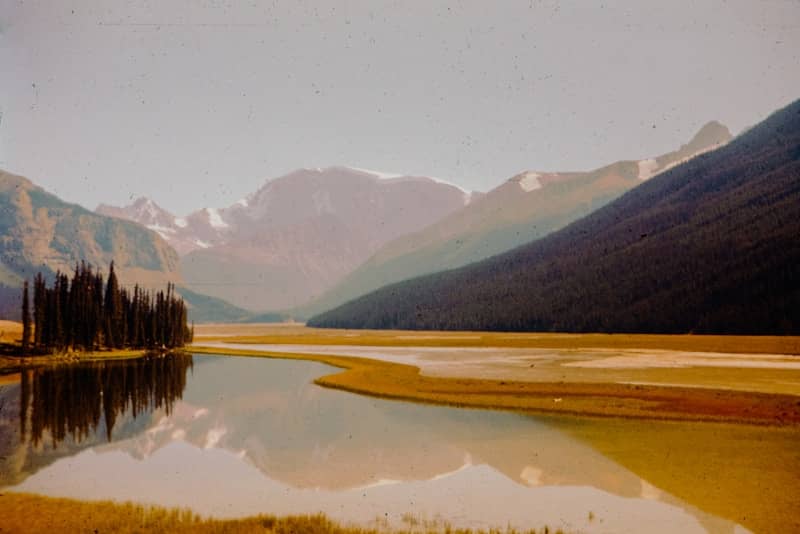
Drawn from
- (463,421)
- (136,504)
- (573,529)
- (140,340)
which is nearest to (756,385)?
(463,421)

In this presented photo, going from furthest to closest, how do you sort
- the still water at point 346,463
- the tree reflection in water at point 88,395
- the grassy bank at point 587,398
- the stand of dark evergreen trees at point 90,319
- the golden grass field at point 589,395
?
1. the stand of dark evergreen trees at point 90,319
2. the golden grass field at point 589,395
3. the grassy bank at point 587,398
4. the tree reflection in water at point 88,395
5. the still water at point 346,463

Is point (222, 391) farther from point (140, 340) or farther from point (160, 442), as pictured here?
point (140, 340)

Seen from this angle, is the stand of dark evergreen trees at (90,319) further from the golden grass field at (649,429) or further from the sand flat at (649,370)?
the sand flat at (649,370)

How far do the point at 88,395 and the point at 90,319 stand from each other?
66.1 m

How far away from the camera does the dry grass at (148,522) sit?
75.1ft

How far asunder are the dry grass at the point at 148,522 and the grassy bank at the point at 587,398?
28215 mm

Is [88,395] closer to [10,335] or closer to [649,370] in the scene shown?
[649,370]

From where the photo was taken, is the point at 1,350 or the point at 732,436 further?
the point at 1,350

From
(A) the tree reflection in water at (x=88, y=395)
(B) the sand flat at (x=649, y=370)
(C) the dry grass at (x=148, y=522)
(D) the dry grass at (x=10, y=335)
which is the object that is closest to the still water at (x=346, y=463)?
(A) the tree reflection in water at (x=88, y=395)

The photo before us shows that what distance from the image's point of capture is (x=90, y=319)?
398 ft

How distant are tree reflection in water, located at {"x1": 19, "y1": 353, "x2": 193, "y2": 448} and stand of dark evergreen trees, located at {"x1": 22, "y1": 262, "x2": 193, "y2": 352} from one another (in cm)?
1916

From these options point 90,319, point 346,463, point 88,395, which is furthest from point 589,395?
point 90,319

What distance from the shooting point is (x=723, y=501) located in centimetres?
2655

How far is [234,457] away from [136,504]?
955cm
